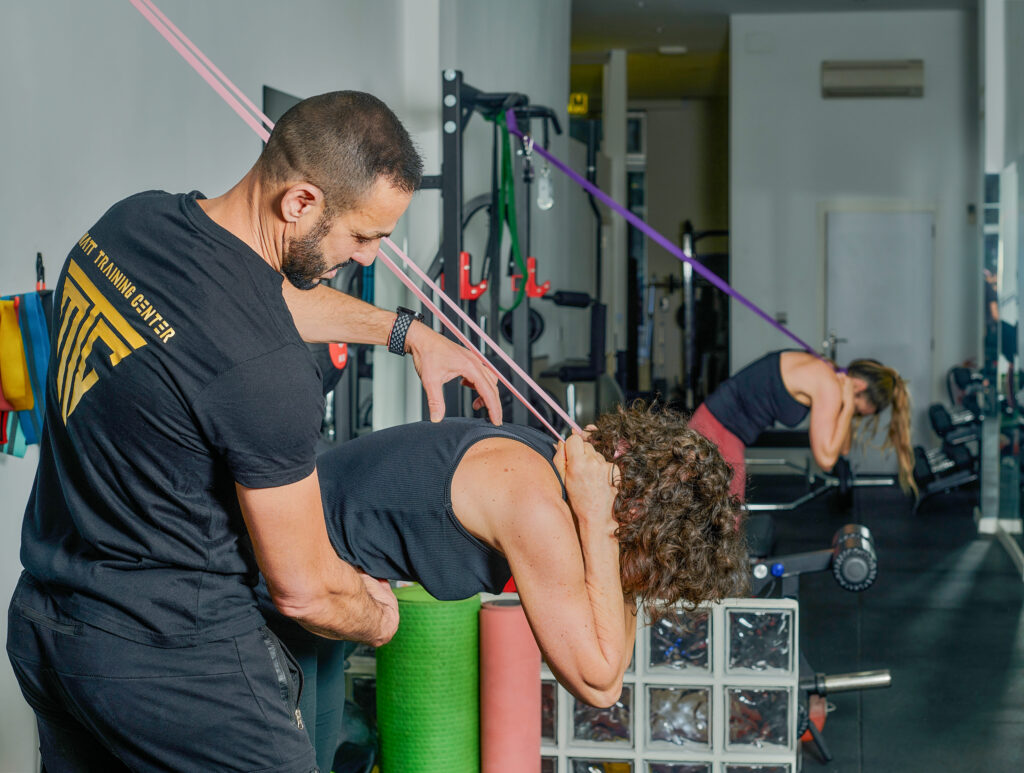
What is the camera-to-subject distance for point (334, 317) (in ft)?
5.31

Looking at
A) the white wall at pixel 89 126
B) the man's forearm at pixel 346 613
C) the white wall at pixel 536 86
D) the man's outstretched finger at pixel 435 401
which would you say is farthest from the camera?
the white wall at pixel 536 86

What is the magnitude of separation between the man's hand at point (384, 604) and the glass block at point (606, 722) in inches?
43.1

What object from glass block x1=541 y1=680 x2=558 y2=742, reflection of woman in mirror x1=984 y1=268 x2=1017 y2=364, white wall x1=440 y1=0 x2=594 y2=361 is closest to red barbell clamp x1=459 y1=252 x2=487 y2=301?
white wall x1=440 y1=0 x2=594 y2=361

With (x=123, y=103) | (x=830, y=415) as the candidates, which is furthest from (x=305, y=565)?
(x=830, y=415)

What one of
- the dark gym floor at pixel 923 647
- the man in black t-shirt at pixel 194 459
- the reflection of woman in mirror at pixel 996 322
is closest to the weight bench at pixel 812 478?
the dark gym floor at pixel 923 647

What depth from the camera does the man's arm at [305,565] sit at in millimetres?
1094

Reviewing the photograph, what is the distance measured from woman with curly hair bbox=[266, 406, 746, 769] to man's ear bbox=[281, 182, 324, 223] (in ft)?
1.31

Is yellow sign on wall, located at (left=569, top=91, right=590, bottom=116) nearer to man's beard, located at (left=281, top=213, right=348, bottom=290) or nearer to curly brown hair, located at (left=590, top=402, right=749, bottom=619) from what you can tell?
curly brown hair, located at (left=590, top=402, right=749, bottom=619)

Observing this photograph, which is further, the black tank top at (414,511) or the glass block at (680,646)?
the glass block at (680,646)

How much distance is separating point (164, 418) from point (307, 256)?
9.3 inches

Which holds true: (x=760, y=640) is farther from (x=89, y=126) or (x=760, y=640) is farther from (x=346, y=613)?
(x=89, y=126)

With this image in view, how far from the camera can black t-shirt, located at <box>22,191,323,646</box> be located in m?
1.04

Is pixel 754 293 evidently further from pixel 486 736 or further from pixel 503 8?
pixel 486 736

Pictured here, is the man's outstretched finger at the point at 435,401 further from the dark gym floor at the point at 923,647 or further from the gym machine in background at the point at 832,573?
the gym machine in background at the point at 832,573
